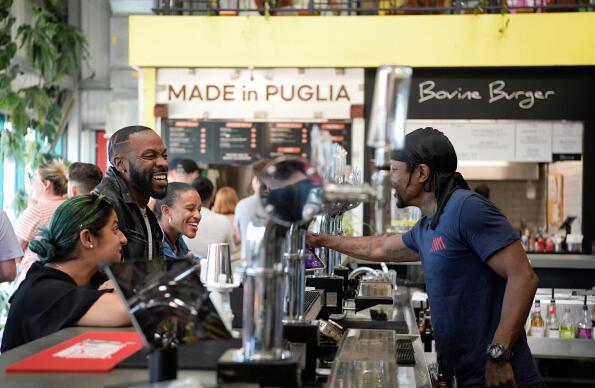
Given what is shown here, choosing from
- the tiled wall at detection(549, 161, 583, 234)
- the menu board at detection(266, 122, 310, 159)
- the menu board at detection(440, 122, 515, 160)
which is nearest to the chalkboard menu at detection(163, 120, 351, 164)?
the menu board at detection(266, 122, 310, 159)

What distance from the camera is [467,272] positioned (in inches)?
117

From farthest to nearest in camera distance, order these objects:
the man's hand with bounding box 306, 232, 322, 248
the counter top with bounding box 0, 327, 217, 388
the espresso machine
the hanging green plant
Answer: the hanging green plant → the man's hand with bounding box 306, 232, 322, 248 → the counter top with bounding box 0, 327, 217, 388 → the espresso machine

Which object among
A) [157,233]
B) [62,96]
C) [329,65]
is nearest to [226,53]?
[329,65]

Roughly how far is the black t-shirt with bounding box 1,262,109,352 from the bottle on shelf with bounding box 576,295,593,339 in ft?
11.6

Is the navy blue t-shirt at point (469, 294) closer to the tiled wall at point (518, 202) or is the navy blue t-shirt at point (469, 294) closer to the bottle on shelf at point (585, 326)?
the bottle on shelf at point (585, 326)

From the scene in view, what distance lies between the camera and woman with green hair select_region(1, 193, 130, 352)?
7.91 feet

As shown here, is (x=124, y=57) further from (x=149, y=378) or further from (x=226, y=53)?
(x=149, y=378)

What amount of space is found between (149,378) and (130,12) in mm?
10302

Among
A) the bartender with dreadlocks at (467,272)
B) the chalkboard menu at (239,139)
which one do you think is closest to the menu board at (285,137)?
the chalkboard menu at (239,139)

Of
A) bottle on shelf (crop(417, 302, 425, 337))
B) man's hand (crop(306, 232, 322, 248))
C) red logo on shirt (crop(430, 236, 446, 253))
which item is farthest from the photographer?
bottle on shelf (crop(417, 302, 425, 337))

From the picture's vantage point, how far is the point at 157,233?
370 cm

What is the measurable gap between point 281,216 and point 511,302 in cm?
138

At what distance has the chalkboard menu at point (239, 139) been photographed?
27.6ft

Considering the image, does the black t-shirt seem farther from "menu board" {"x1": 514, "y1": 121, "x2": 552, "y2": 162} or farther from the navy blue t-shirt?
"menu board" {"x1": 514, "y1": 121, "x2": 552, "y2": 162}
